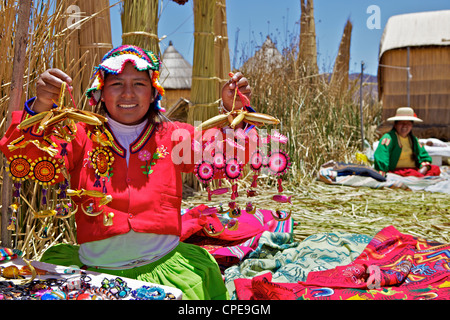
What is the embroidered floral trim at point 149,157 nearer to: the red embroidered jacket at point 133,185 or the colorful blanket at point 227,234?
the red embroidered jacket at point 133,185

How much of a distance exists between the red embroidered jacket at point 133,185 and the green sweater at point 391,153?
4.37 m

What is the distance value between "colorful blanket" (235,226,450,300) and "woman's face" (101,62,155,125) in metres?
0.88

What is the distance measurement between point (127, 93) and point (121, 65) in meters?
0.10

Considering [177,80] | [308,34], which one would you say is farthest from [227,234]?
[177,80]

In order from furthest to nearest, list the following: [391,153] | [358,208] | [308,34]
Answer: [308,34] → [391,153] → [358,208]

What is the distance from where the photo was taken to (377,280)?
2043mm

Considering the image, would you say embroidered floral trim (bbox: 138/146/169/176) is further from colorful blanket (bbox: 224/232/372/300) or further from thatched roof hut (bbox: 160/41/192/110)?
thatched roof hut (bbox: 160/41/192/110)

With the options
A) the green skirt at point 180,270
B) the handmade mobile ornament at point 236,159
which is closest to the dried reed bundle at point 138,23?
the handmade mobile ornament at point 236,159

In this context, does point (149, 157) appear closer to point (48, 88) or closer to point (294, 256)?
point (48, 88)

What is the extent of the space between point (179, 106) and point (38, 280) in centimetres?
405

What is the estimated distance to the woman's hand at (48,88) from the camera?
144 centimetres

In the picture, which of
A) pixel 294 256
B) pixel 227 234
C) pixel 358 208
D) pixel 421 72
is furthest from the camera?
pixel 421 72
